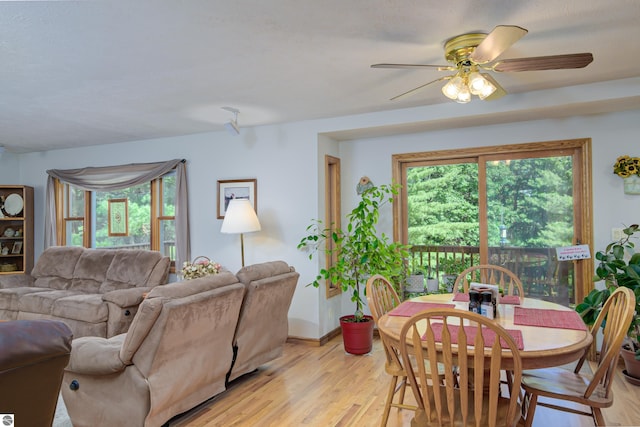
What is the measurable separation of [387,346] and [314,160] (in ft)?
8.36

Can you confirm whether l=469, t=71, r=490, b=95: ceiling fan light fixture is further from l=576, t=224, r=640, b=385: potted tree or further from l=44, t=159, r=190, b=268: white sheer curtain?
l=44, t=159, r=190, b=268: white sheer curtain

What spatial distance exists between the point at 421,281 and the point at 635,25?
9.65 feet

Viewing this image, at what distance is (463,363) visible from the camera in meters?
1.73

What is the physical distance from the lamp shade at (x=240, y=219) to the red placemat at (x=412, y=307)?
2108mm

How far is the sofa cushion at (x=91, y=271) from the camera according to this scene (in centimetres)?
484


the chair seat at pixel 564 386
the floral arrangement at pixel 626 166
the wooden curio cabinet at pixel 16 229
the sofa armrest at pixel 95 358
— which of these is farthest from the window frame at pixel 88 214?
the floral arrangement at pixel 626 166

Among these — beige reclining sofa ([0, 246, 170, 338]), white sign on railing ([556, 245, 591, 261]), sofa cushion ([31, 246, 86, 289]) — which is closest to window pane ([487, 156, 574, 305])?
white sign on railing ([556, 245, 591, 261])

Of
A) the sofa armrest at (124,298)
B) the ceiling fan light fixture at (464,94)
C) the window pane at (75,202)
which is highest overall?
the ceiling fan light fixture at (464,94)

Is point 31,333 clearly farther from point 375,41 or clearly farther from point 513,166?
point 513,166

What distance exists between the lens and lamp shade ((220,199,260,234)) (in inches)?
169

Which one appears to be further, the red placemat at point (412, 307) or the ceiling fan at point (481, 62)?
the red placemat at point (412, 307)

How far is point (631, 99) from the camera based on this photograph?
3324mm

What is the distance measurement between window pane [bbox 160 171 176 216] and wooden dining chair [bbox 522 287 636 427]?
451cm

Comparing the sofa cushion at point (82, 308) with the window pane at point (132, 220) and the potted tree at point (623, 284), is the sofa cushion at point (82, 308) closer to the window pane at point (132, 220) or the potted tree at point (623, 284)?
the window pane at point (132, 220)
